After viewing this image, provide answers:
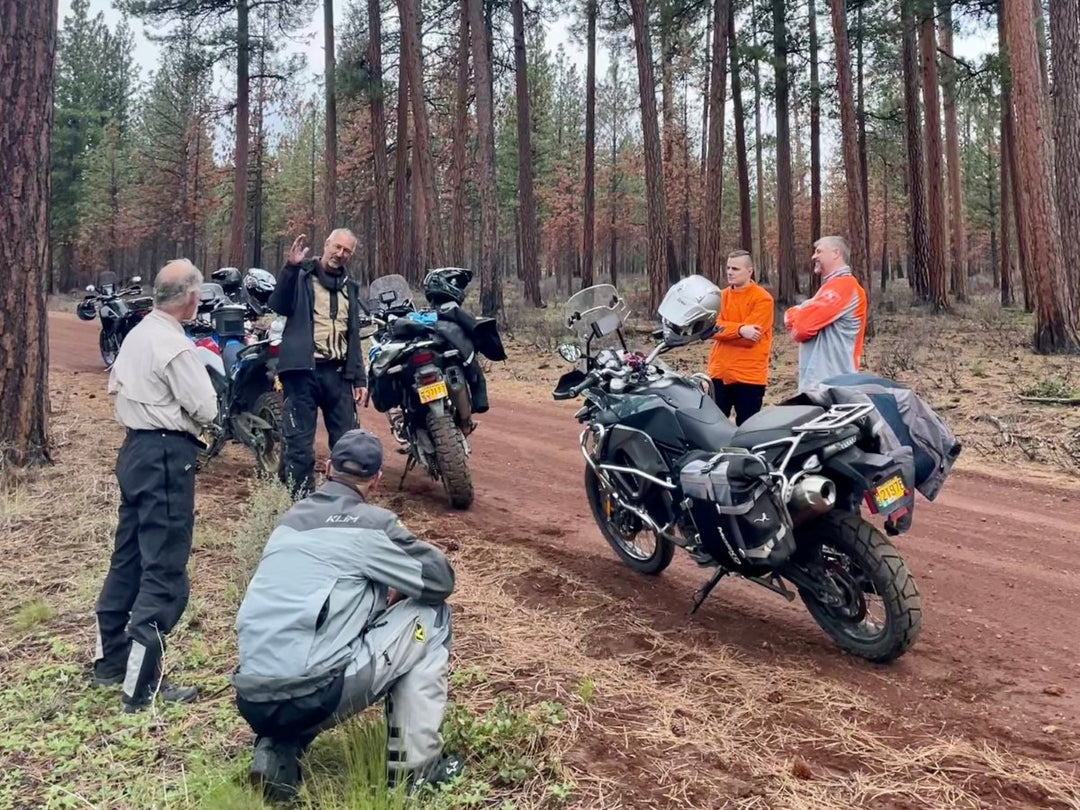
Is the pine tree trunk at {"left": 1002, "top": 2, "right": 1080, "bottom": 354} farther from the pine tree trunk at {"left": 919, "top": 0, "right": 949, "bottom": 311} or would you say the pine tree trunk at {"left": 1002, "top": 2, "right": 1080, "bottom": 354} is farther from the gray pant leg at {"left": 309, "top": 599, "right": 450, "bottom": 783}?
the gray pant leg at {"left": 309, "top": 599, "right": 450, "bottom": 783}

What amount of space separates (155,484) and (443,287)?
3729mm

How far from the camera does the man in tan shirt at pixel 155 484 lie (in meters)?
3.71

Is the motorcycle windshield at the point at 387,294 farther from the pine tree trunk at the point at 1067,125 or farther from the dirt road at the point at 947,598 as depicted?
the pine tree trunk at the point at 1067,125

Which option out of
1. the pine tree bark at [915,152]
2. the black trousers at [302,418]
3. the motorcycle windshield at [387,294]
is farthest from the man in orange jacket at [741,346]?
the pine tree bark at [915,152]

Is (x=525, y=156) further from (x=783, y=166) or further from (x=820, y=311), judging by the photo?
(x=820, y=311)

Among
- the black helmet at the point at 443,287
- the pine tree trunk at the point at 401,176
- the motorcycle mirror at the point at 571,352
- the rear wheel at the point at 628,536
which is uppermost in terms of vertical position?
the pine tree trunk at the point at 401,176

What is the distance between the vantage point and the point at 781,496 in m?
3.93

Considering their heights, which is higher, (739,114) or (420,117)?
(739,114)

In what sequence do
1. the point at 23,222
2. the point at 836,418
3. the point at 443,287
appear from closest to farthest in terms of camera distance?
the point at 836,418
the point at 23,222
the point at 443,287

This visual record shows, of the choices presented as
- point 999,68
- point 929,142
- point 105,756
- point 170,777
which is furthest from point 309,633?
point 929,142

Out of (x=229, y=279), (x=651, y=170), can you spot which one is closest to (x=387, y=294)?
(x=229, y=279)

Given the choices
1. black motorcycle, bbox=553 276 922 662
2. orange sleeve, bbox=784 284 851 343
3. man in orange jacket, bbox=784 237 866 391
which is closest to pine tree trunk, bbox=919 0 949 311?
man in orange jacket, bbox=784 237 866 391

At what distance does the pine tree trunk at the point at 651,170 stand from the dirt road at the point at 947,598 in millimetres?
10978

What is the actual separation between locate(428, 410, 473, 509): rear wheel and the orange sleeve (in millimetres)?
2656
